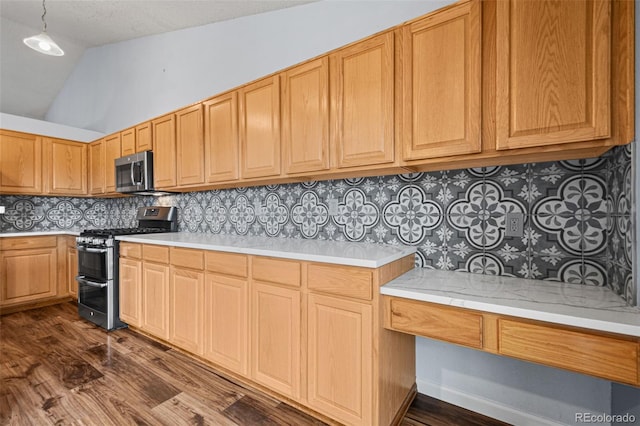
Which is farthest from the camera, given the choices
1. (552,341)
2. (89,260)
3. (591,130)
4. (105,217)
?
(105,217)

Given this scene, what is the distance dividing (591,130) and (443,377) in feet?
5.01

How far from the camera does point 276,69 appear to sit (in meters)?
2.65

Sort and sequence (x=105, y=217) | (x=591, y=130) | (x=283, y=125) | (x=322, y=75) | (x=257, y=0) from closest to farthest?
(x=591, y=130), (x=322, y=75), (x=283, y=125), (x=257, y=0), (x=105, y=217)

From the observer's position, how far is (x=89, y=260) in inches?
121

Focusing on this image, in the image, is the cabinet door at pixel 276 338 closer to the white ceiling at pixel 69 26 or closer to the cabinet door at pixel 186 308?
the cabinet door at pixel 186 308

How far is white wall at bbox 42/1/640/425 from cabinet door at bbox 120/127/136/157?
0.40 metres

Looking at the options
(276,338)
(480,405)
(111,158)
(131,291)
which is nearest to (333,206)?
(276,338)

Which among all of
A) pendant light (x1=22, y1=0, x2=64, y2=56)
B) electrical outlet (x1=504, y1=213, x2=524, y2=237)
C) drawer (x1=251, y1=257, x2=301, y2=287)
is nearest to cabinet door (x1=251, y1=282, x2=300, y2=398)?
drawer (x1=251, y1=257, x2=301, y2=287)

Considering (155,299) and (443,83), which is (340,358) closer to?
(443,83)

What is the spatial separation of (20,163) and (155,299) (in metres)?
2.85

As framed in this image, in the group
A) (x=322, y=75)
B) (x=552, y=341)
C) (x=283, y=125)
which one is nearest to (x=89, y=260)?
(x=283, y=125)

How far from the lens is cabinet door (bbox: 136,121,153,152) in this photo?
10.6 feet

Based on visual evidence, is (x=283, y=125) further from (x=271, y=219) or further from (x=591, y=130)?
(x=591, y=130)
